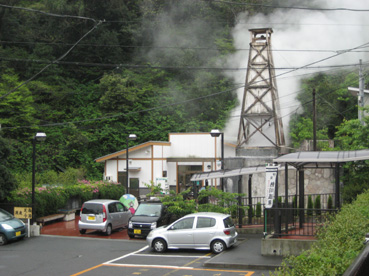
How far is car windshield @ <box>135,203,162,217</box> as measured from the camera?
2012 cm

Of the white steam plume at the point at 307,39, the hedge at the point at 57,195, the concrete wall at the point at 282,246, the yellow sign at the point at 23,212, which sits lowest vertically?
the concrete wall at the point at 282,246

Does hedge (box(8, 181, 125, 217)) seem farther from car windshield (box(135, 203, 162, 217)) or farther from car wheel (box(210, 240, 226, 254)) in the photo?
car wheel (box(210, 240, 226, 254))

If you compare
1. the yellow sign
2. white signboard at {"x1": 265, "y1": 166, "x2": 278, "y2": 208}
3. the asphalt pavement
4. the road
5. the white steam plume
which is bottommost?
the road

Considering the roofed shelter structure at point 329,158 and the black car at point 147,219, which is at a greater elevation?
the roofed shelter structure at point 329,158

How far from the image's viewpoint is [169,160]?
37.8m

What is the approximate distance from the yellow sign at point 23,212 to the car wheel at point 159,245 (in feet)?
22.8

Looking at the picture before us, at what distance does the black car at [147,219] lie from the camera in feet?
63.8

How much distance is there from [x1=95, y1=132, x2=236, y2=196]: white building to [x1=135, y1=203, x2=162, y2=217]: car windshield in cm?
1467

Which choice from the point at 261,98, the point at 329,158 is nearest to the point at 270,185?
the point at 329,158

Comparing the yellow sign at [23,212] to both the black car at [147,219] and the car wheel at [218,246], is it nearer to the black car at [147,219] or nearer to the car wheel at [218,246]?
the black car at [147,219]

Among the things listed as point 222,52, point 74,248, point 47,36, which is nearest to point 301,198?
point 74,248

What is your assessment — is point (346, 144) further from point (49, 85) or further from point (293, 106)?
point (49, 85)

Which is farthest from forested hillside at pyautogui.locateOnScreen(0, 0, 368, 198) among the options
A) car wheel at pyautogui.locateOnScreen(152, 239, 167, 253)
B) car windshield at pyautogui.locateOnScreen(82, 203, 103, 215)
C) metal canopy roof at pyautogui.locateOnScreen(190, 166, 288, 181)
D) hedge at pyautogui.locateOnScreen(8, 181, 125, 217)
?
car wheel at pyautogui.locateOnScreen(152, 239, 167, 253)

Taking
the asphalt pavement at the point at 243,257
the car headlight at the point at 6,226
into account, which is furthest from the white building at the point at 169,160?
the car headlight at the point at 6,226
